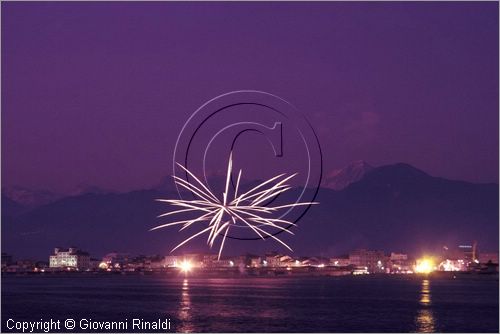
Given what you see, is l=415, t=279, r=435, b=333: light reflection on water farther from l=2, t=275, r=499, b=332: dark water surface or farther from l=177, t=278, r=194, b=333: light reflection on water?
l=177, t=278, r=194, b=333: light reflection on water

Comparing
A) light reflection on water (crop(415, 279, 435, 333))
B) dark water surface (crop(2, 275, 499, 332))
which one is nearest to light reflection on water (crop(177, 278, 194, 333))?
dark water surface (crop(2, 275, 499, 332))

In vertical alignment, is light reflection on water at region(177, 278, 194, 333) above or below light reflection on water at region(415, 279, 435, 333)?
above

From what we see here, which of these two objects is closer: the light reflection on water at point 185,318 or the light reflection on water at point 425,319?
the light reflection on water at point 185,318

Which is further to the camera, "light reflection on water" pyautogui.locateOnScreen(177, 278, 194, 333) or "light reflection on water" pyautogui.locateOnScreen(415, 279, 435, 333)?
"light reflection on water" pyautogui.locateOnScreen(415, 279, 435, 333)

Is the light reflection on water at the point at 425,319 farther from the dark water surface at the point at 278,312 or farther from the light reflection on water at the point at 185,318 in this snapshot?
the light reflection on water at the point at 185,318

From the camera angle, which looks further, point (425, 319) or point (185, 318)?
point (425, 319)

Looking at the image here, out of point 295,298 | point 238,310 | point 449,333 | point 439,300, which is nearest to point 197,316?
point 238,310

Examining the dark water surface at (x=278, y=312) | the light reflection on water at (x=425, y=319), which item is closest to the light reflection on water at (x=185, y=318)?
the dark water surface at (x=278, y=312)

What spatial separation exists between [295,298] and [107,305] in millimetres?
22481

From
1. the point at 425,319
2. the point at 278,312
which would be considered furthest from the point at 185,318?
the point at 425,319

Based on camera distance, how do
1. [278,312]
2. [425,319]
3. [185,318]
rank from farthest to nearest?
[278,312] → [425,319] → [185,318]

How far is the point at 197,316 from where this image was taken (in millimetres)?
68625

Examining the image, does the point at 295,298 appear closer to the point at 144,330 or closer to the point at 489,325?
the point at 489,325

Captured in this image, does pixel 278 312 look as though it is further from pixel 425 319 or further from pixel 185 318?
pixel 425 319
